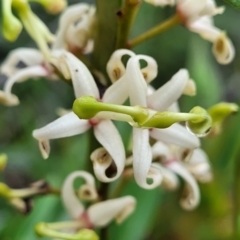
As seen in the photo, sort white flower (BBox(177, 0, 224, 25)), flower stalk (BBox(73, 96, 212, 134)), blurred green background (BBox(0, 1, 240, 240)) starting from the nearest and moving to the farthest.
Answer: flower stalk (BBox(73, 96, 212, 134)) < white flower (BBox(177, 0, 224, 25)) < blurred green background (BBox(0, 1, 240, 240))

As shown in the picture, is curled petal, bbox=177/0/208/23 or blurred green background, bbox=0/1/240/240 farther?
blurred green background, bbox=0/1/240/240

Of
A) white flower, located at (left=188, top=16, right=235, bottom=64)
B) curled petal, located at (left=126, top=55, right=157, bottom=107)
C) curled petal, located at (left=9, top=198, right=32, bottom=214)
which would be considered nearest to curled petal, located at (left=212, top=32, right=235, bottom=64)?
white flower, located at (left=188, top=16, right=235, bottom=64)

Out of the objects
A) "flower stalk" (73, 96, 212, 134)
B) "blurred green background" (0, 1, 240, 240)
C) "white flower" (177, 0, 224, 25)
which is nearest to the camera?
"flower stalk" (73, 96, 212, 134)

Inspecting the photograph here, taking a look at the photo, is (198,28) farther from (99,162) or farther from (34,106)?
(34,106)

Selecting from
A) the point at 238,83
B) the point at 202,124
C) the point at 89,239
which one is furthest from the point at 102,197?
the point at 238,83

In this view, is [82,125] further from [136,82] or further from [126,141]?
[126,141]

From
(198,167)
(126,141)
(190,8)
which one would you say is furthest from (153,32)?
(126,141)

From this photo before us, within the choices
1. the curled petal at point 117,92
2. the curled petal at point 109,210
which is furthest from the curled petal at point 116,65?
the curled petal at point 109,210

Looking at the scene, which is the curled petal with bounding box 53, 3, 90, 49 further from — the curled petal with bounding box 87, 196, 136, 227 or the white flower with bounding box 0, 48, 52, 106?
the curled petal with bounding box 87, 196, 136, 227
